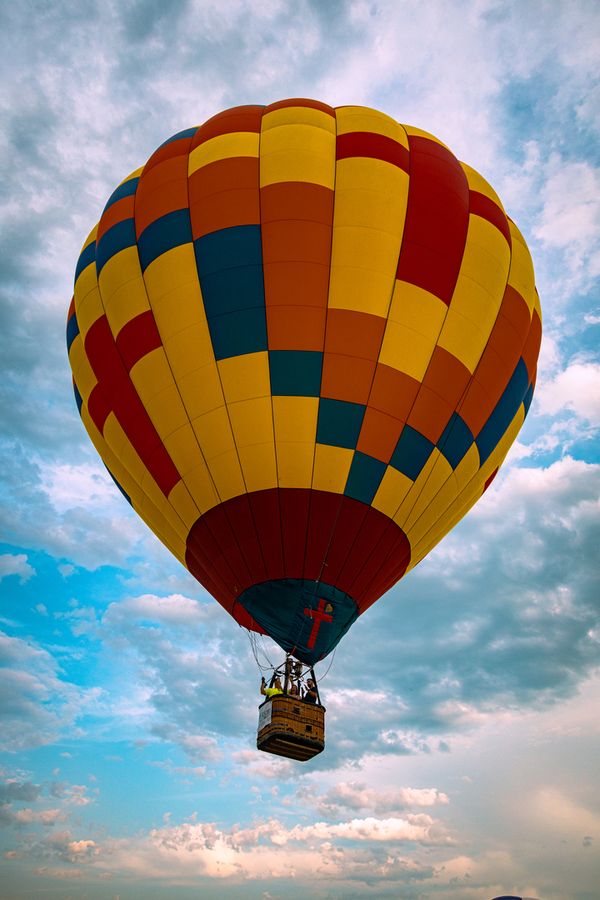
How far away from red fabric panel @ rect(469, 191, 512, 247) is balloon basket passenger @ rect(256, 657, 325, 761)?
725cm

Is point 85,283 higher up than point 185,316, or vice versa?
point 85,283

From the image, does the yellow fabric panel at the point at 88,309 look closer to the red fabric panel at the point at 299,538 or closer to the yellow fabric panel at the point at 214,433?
the yellow fabric panel at the point at 214,433

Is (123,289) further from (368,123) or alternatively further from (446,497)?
(446,497)

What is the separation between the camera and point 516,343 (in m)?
11.0

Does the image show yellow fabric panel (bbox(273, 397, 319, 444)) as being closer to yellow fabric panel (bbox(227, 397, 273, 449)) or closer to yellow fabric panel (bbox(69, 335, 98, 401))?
yellow fabric panel (bbox(227, 397, 273, 449))

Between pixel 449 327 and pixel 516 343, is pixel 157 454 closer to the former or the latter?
pixel 449 327

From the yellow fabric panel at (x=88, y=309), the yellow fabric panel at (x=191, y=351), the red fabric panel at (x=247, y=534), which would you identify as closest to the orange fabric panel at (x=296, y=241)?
the yellow fabric panel at (x=191, y=351)

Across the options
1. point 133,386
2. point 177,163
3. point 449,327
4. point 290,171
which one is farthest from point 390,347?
point 177,163

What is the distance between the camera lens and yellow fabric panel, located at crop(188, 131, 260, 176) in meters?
10.6

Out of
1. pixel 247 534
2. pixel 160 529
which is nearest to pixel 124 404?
pixel 160 529

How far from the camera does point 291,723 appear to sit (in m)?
8.84

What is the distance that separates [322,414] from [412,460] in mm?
1372

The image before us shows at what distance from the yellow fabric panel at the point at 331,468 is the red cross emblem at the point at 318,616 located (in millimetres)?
1506

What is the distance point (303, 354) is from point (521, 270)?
4.19 meters
